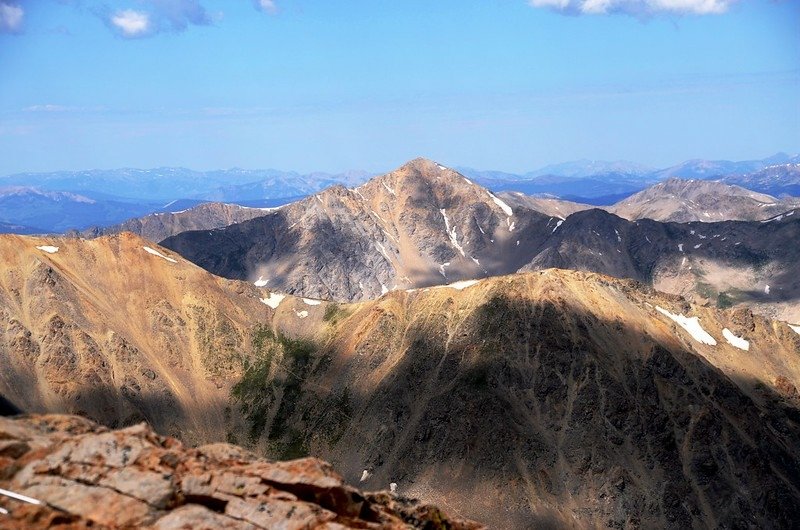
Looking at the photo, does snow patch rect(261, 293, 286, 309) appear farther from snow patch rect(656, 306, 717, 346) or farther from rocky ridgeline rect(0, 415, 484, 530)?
rocky ridgeline rect(0, 415, 484, 530)

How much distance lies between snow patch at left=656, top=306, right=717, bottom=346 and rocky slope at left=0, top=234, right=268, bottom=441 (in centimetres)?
10056

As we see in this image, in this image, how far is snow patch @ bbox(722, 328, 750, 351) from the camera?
17362cm

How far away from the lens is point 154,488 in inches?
1282

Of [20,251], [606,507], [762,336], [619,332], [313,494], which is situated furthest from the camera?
[762,336]

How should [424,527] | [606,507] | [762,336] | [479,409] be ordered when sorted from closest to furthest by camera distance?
[424,527] < [606,507] < [479,409] < [762,336]

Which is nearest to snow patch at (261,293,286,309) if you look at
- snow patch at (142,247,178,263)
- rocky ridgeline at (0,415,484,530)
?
snow patch at (142,247,178,263)

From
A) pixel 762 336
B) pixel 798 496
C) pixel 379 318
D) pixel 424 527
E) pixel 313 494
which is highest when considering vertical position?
pixel 313 494

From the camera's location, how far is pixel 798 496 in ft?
427

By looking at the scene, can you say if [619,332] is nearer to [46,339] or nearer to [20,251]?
[46,339]

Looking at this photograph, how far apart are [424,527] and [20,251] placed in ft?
517

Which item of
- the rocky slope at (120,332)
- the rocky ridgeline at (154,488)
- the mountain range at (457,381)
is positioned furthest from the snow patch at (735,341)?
the rocky ridgeline at (154,488)

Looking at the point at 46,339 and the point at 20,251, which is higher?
the point at 20,251

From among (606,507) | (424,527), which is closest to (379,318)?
(606,507)

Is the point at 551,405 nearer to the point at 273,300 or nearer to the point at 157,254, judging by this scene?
the point at 273,300
